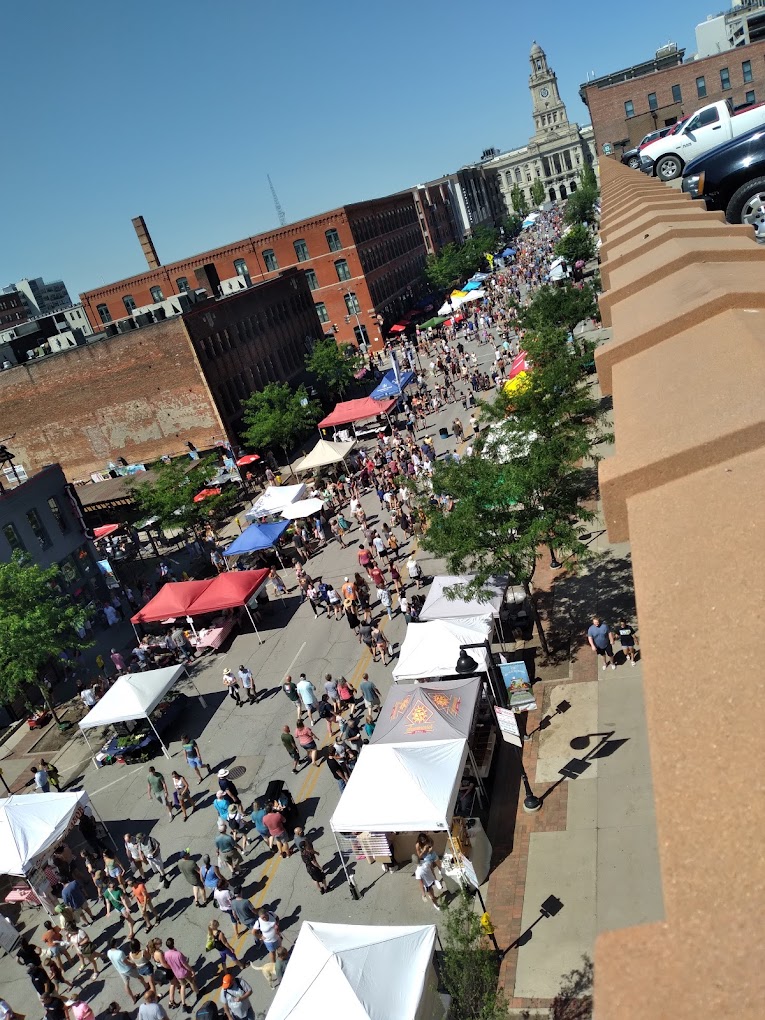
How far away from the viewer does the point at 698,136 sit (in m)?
24.7

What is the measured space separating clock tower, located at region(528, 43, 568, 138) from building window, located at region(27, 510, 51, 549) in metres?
190

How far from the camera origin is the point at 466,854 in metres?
12.1

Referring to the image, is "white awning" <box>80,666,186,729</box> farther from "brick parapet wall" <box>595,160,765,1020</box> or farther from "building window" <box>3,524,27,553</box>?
"brick parapet wall" <box>595,160,765,1020</box>

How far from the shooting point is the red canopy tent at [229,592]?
77.4ft

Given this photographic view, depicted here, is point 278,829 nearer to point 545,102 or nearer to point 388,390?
point 388,390

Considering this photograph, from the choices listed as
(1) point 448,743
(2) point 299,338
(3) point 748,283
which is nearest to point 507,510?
(1) point 448,743

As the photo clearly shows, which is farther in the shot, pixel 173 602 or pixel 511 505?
pixel 173 602

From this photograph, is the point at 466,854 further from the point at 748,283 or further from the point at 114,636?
the point at 114,636

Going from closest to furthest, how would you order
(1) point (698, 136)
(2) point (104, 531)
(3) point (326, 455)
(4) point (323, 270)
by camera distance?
(1) point (698, 136)
(3) point (326, 455)
(2) point (104, 531)
(4) point (323, 270)

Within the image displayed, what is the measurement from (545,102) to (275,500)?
194051mm

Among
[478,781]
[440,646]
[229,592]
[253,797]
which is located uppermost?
[440,646]

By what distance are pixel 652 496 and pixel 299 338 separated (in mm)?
56956

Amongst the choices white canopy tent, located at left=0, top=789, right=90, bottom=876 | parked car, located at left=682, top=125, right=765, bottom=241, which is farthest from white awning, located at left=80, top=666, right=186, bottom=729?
parked car, located at left=682, top=125, right=765, bottom=241

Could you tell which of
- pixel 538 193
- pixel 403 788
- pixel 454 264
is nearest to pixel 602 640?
pixel 403 788
